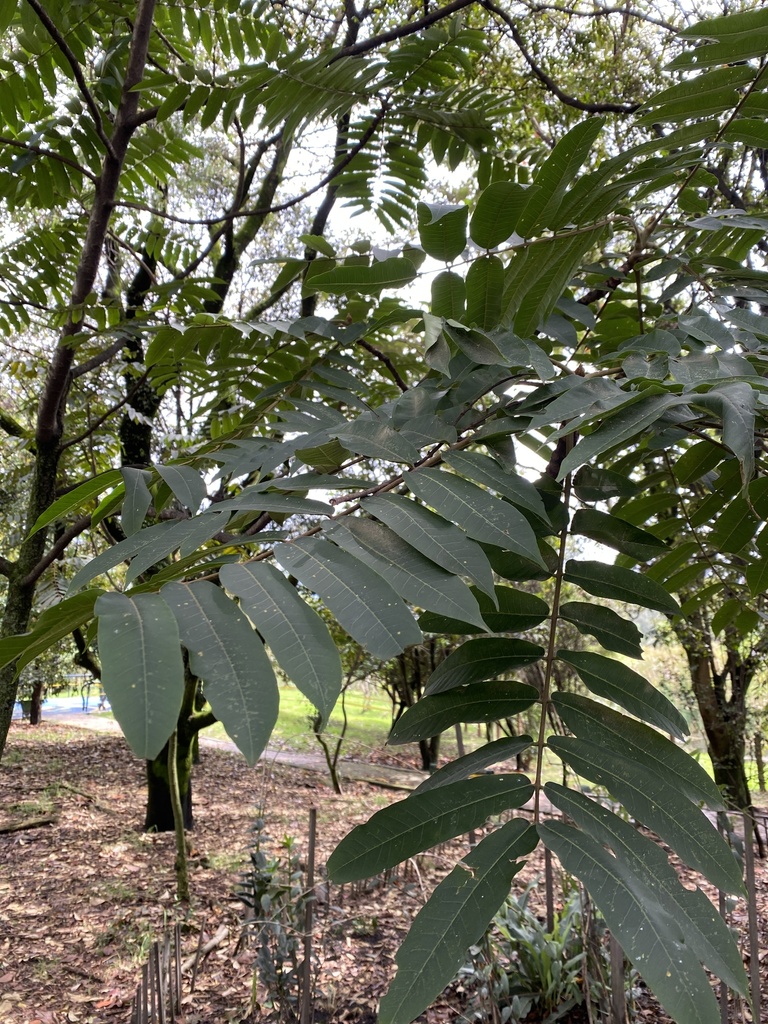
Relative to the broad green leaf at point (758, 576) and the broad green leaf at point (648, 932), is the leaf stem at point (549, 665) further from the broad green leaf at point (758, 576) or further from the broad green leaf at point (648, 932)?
the broad green leaf at point (758, 576)

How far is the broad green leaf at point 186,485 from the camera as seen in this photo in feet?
2.74

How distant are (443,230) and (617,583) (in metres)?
0.55

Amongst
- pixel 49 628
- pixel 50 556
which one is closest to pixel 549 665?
pixel 49 628

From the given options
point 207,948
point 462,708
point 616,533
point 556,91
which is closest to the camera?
point 462,708

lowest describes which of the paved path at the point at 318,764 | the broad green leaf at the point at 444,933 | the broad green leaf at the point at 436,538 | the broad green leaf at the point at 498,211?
the paved path at the point at 318,764

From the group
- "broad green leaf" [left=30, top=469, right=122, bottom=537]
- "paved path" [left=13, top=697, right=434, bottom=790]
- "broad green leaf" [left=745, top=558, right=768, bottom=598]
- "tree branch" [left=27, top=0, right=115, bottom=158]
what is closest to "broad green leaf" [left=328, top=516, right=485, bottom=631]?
"broad green leaf" [left=30, top=469, right=122, bottom=537]

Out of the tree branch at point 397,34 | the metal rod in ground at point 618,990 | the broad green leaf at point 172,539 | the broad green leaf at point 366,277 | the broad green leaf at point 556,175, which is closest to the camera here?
the broad green leaf at point 172,539

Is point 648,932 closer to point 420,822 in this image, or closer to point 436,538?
point 420,822

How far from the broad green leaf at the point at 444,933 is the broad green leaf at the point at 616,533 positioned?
1.45 feet

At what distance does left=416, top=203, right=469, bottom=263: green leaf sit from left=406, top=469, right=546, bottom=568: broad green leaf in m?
0.39

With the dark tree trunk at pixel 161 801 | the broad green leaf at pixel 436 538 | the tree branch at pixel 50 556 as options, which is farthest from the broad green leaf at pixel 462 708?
the dark tree trunk at pixel 161 801

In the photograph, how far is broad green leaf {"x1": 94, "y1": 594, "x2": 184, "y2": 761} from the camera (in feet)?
1.45

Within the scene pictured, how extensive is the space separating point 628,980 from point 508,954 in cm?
50

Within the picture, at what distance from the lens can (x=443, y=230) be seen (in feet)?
3.08
